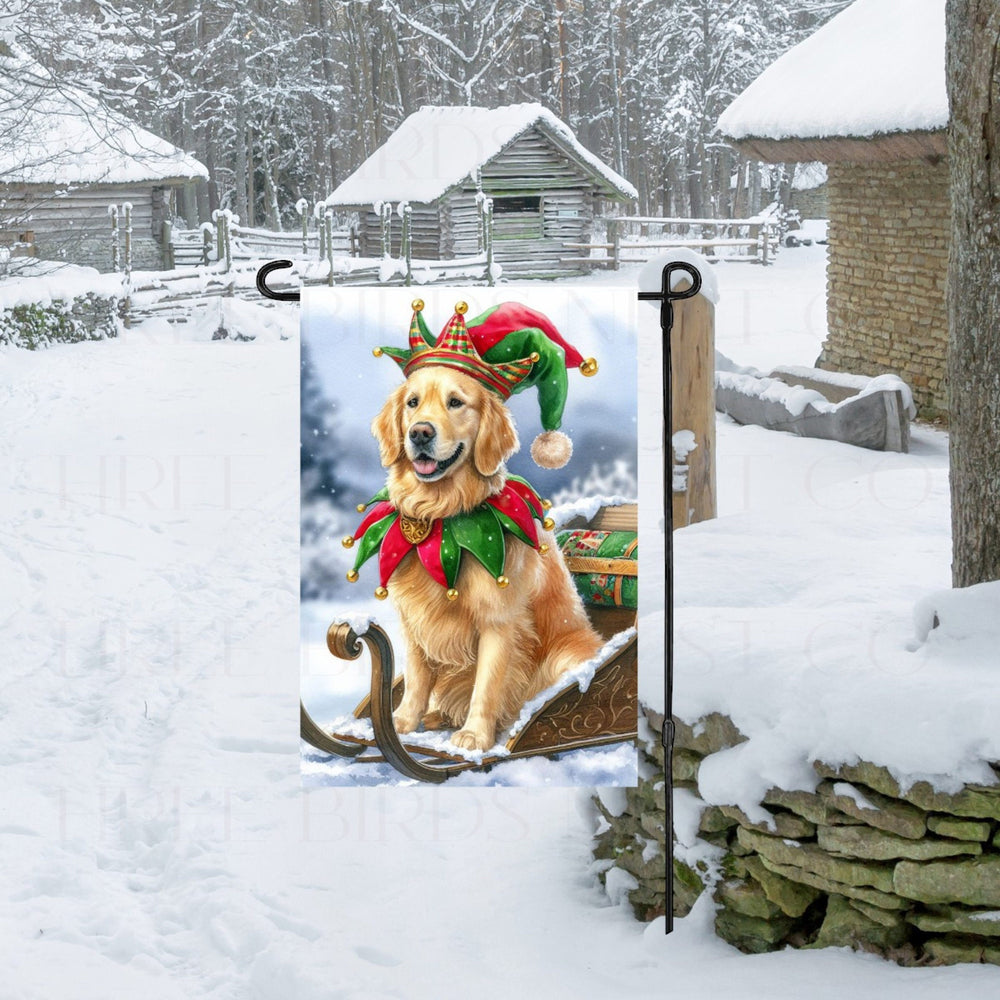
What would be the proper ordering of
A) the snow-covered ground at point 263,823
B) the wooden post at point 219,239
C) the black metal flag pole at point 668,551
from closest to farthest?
1. the black metal flag pole at point 668,551
2. the snow-covered ground at point 263,823
3. the wooden post at point 219,239

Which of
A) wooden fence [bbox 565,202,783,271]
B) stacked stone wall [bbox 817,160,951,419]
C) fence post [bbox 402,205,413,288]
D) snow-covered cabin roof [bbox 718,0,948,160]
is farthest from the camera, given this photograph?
wooden fence [bbox 565,202,783,271]

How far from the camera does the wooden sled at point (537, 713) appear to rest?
3.33 m

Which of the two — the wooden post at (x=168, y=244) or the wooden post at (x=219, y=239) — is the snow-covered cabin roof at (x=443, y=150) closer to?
the wooden post at (x=168, y=244)

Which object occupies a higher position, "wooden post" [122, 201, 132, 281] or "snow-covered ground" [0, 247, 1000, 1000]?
"wooden post" [122, 201, 132, 281]

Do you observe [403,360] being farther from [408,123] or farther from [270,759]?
[408,123]

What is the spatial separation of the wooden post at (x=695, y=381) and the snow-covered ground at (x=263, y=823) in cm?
39

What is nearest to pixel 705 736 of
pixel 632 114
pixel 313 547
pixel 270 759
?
pixel 313 547

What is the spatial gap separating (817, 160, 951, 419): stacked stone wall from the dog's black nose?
8930mm

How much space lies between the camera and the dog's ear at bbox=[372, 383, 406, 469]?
10.9ft

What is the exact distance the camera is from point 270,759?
18.0 ft

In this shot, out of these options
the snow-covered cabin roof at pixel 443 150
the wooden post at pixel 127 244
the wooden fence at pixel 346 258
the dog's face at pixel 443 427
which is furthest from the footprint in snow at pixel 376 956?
the snow-covered cabin roof at pixel 443 150

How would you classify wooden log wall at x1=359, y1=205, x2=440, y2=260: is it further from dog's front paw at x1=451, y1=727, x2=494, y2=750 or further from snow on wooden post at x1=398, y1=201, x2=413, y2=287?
dog's front paw at x1=451, y1=727, x2=494, y2=750

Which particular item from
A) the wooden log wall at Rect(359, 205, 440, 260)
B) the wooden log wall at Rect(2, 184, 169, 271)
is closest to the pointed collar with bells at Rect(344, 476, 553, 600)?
the wooden log wall at Rect(2, 184, 169, 271)

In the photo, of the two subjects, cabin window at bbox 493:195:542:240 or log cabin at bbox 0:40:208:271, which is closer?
log cabin at bbox 0:40:208:271
